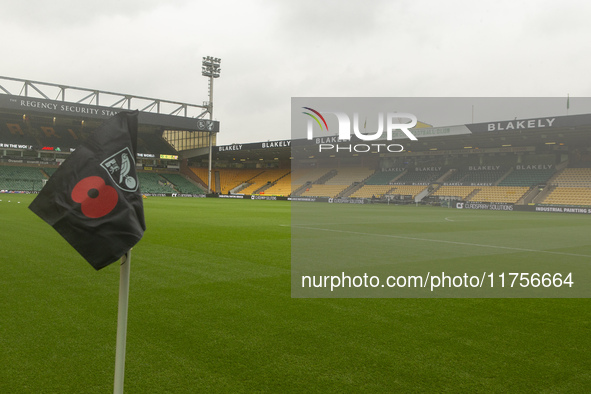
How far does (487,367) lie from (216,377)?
6.94ft

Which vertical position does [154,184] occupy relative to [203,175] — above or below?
below

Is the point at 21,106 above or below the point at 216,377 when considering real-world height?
above

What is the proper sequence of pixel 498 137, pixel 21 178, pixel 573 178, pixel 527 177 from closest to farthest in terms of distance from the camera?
pixel 573 178, pixel 498 137, pixel 527 177, pixel 21 178

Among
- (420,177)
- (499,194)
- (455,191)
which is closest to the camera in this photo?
(499,194)

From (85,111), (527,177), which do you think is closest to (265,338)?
(527,177)

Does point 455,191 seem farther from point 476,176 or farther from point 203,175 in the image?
point 203,175

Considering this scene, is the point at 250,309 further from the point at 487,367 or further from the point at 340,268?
the point at 340,268

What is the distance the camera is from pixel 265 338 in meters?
4.19

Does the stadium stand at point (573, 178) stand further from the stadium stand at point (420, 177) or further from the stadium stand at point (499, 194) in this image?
the stadium stand at point (420, 177)

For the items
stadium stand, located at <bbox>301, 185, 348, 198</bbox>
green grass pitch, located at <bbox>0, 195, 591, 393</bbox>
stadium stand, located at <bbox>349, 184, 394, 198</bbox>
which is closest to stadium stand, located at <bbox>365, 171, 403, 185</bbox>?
stadium stand, located at <bbox>349, 184, 394, 198</bbox>

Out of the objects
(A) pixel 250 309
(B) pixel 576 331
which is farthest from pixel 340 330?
(B) pixel 576 331

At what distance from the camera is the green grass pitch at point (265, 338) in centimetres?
326

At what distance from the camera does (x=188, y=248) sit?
1014 cm

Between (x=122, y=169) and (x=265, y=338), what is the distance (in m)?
A: 2.44
